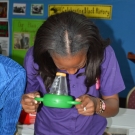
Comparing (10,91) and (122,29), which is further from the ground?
(122,29)

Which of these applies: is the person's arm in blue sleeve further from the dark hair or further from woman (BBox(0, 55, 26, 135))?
the dark hair

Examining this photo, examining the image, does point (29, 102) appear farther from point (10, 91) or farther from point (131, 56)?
point (131, 56)

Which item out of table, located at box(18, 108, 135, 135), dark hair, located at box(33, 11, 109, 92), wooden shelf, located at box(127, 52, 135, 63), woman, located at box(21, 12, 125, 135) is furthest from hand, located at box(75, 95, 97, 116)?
wooden shelf, located at box(127, 52, 135, 63)

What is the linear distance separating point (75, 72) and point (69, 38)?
0.56 feet

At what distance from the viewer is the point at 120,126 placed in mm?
1190

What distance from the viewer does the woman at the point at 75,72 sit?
72cm

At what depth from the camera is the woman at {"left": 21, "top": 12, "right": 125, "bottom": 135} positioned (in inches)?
28.3

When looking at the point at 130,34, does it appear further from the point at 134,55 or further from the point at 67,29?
the point at 67,29

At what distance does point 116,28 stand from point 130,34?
140mm

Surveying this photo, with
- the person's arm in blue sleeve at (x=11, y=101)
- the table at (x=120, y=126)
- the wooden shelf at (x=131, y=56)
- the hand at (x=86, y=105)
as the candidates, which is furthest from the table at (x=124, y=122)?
the wooden shelf at (x=131, y=56)

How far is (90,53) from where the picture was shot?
798 mm

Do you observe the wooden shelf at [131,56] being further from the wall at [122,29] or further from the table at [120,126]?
the table at [120,126]

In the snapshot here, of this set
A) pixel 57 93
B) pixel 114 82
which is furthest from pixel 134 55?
pixel 57 93

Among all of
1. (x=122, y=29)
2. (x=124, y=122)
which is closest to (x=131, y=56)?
(x=122, y=29)
